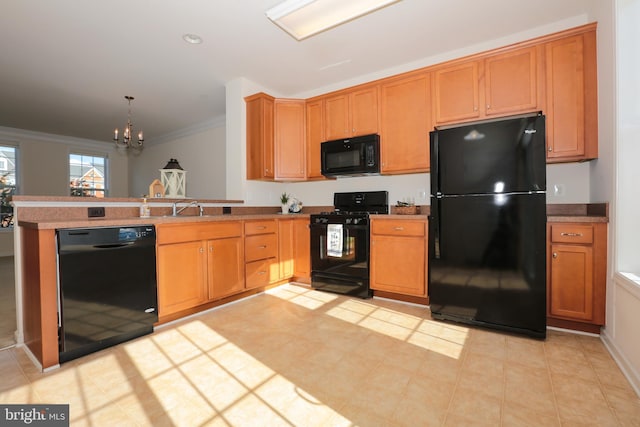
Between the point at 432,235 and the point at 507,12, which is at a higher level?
the point at 507,12

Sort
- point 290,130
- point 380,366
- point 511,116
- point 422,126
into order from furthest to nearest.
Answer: point 290,130, point 422,126, point 511,116, point 380,366

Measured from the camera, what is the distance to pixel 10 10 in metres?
2.47

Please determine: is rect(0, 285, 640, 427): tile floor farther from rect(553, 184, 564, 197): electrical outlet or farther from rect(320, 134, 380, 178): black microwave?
rect(320, 134, 380, 178): black microwave

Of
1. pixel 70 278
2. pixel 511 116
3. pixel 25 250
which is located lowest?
pixel 70 278

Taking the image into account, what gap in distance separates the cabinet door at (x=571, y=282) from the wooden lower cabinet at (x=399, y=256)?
984 millimetres

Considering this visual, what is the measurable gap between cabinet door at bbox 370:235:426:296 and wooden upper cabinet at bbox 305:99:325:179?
1296mm

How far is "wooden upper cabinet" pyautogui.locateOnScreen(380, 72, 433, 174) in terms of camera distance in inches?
120

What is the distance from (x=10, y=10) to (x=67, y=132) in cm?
486

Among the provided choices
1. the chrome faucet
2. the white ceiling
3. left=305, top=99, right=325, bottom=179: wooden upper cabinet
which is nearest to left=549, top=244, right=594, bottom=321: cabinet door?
the white ceiling

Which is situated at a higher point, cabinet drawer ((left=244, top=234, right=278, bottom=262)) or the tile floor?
→ cabinet drawer ((left=244, top=234, right=278, bottom=262))

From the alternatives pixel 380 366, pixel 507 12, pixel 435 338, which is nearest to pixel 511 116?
pixel 507 12

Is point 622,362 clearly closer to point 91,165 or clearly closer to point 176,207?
point 176,207

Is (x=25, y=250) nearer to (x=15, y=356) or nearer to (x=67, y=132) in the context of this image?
(x=15, y=356)

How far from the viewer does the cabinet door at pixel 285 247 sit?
3.63m
